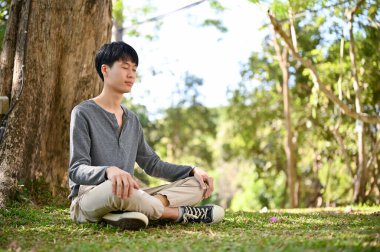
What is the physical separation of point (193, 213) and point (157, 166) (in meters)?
0.50

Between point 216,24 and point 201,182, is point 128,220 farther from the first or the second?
point 216,24

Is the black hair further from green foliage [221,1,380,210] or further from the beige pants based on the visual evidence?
green foliage [221,1,380,210]

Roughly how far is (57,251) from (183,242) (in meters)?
0.65

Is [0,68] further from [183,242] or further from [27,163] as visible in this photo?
[183,242]

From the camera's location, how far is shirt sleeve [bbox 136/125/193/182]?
396 cm

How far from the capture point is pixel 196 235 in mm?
3268

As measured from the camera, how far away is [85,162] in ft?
11.8

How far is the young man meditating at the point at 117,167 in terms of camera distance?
343 centimetres

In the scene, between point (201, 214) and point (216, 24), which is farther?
point (216, 24)

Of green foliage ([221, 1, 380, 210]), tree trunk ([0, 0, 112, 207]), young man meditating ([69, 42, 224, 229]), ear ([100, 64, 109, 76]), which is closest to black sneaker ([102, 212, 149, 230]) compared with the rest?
young man meditating ([69, 42, 224, 229])

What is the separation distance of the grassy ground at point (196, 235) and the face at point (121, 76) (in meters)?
0.95

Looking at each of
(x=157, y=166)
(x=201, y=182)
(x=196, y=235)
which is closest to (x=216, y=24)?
(x=157, y=166)

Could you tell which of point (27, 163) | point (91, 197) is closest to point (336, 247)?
point (91, 197)

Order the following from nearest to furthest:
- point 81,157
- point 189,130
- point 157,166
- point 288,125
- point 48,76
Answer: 1. point 81,157
2. point 157,166
3. point 48,76
4. point 288,125
5. point 189,130
